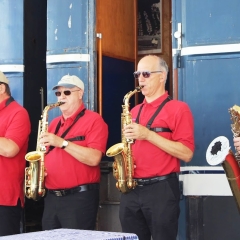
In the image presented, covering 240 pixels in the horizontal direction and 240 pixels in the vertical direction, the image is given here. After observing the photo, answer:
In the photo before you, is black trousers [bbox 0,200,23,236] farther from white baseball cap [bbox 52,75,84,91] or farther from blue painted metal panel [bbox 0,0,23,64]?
blue painted metal panel [bbox 0,0,23,64]

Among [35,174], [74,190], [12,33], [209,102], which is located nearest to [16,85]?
[12,33]

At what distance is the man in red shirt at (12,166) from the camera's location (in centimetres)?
495

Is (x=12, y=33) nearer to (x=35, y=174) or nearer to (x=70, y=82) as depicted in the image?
(x=70, y=82)

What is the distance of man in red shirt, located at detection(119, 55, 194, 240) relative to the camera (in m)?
4.36

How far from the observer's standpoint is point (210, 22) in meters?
4.90

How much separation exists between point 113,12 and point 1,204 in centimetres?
202

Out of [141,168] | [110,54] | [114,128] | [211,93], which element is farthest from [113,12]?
[141,168]

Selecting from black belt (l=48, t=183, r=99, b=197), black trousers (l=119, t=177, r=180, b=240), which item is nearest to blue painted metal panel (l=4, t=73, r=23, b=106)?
black belt (l=48, t=183, r=99, b=197)

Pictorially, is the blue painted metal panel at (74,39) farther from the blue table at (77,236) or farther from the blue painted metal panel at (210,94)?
the blue table at (77,236)

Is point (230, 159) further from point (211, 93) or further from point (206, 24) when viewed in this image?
point (206, 24)

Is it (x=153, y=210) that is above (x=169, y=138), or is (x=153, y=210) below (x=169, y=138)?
below

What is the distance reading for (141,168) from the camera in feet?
14.8

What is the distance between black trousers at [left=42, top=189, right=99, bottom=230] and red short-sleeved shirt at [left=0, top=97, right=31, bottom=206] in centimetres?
37

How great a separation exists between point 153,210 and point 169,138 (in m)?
0.51
